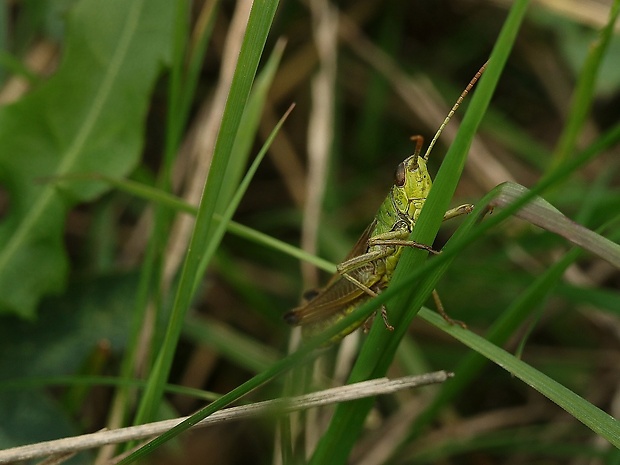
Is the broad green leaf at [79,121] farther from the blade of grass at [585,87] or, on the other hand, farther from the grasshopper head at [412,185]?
the blade of grass at [585,87]

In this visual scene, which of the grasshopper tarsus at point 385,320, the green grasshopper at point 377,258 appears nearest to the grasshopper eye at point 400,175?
the green grasshopper at point 377,258

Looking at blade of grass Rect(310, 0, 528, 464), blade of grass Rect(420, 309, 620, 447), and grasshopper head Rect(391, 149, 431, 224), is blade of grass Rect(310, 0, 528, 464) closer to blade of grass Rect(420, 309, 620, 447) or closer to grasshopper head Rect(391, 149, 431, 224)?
blade of grass Rect(420, 309, 620, 447)

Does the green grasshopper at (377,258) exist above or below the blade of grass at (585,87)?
below

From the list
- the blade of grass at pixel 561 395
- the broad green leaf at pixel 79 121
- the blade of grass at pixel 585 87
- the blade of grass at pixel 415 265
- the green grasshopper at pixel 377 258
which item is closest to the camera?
the blade of grass at pixel 415 265

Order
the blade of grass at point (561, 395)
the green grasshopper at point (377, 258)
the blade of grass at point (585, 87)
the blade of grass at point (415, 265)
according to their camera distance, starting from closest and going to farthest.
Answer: the blade of grass at point (415, 265) → the blade of grass at point (561, 395) → the green grasshopper at point (377, 258) → the blade of grass at point (585, 87)

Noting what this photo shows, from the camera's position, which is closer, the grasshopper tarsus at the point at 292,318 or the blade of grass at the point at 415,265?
the blade of grass at the point at 415,265

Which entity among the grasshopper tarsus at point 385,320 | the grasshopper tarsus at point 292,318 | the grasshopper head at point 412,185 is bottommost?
the grasshopper tarsus at point 292,318

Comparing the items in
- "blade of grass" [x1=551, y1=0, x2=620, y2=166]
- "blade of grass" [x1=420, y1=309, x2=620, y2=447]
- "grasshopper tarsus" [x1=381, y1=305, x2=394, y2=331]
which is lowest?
"blade of grass" [x1=420, y1=309, x2=620, y2=447]

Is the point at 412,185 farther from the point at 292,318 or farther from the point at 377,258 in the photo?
the point at 292,318

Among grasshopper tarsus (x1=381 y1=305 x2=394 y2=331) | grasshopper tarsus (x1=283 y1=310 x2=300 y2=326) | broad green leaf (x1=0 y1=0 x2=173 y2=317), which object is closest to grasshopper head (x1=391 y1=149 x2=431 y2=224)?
grasshopper tarsus (x1=283 y1=310 x2=300 y2=326)
